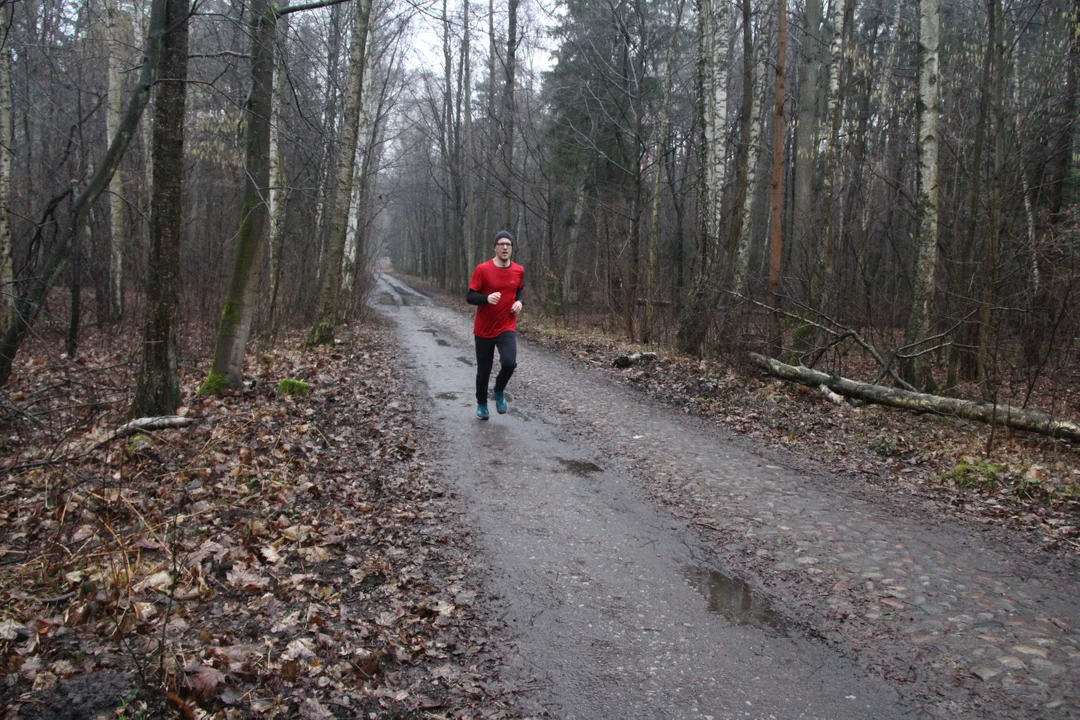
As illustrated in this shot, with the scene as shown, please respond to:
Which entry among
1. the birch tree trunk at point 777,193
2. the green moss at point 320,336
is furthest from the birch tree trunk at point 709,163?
the green moss at point 320,336

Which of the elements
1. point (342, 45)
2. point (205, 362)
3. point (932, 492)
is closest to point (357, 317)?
point (342, 45)

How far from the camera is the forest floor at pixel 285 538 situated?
3018 mm

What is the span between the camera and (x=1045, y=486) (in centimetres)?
600

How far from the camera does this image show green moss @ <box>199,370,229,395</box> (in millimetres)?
8773

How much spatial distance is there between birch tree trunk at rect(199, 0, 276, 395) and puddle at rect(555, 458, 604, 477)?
4917 millimetres

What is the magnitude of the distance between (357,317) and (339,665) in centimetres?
1994

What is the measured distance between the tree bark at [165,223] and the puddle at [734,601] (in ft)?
19.8

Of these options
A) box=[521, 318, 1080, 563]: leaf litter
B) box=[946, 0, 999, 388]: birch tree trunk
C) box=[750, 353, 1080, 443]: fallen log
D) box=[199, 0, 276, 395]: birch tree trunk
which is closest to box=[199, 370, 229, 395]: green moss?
box=[199, 0, 276, 395]: birch tree trunk

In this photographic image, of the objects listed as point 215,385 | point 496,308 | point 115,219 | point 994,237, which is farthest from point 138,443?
point 115,219

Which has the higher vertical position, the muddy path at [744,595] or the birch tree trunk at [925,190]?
the birch tree trunk at [925,190]

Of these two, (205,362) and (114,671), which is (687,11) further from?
(114,671)

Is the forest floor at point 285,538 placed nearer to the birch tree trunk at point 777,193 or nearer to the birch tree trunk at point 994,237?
the birch tree trunk at point 994,237

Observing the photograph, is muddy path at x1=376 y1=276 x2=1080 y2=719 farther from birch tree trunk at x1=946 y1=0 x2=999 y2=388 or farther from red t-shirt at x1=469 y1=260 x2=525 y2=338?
birch tree trunk at x1=946 y1=0 x2=999 y2=388

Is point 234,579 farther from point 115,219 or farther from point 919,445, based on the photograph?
point 115,219
